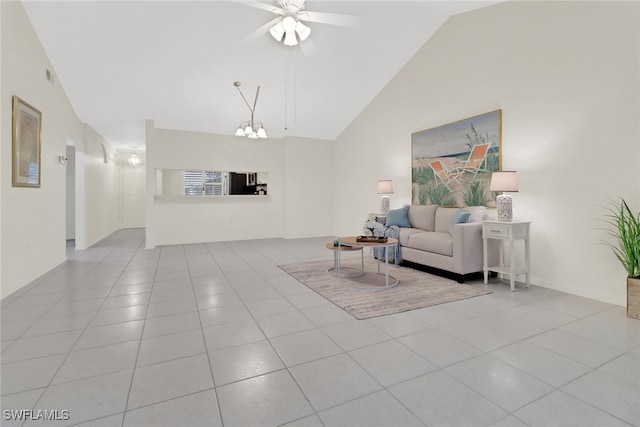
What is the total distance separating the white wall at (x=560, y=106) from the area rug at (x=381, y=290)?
3.54 ft

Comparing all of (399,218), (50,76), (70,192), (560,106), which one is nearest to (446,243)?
(399,218)

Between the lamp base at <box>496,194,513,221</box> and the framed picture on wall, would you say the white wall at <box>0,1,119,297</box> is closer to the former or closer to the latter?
the framed picture on wall

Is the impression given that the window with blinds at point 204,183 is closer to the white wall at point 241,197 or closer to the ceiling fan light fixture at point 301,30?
the white wall at point 241,197

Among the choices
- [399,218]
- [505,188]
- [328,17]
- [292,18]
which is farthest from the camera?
[399,218]

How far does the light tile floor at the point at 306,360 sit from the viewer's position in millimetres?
1496

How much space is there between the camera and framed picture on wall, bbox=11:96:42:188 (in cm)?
344

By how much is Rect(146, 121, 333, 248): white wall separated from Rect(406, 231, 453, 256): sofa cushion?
4009 mm

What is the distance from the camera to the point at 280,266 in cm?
469

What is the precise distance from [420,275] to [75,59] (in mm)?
5865

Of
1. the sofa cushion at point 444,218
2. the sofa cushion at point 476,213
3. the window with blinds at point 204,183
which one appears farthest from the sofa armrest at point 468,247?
the window with blinds at point 204,183

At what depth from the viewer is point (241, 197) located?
7.67 m

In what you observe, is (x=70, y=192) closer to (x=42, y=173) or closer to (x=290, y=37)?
(x=42, y=173)

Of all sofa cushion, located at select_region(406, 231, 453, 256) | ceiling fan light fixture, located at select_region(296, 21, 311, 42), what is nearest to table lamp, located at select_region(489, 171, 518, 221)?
sofa cushion, located at select_region(406, 231, 453, 256)

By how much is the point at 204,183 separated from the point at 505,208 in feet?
20.3
